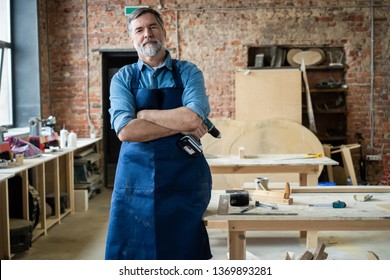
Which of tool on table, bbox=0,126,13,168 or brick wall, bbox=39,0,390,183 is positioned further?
brick wall, bbox=39,0,390,183

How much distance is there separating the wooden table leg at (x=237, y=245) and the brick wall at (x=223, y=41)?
534 cm

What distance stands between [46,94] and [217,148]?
2.53 meters

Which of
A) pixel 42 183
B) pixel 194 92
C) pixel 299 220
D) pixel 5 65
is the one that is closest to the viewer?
pixel 299 220

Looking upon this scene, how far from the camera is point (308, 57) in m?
7.81

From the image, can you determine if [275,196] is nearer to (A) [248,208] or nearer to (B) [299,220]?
(A) [248,208]

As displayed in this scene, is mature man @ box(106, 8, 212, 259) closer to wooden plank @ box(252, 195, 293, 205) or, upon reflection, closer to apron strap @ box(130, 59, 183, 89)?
apron strap @ box(130, 59, 183, 89)

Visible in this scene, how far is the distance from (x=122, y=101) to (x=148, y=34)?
1.10ft

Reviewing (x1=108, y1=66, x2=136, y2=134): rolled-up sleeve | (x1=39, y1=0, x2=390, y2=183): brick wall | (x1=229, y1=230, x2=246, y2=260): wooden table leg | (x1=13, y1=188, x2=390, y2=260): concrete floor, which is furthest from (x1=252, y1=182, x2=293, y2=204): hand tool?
(x1=39, y1=0, x2=390, y2=183): brick wall

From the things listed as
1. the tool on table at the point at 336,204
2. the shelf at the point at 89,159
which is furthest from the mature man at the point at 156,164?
the shelf at the point at 89,159

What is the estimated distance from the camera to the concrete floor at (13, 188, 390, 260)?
453cm

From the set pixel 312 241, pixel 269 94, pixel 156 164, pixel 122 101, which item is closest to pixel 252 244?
pixel 312 241

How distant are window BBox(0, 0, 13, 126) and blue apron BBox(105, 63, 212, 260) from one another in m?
4.67
